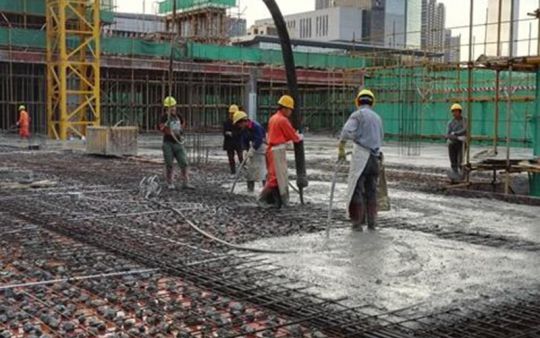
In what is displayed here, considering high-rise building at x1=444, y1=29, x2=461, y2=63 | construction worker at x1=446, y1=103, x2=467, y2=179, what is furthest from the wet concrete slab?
high-rise building at x1=444, y1=29, x2=461, y2=63

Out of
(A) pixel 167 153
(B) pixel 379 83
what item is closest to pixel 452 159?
(A) pixel 167 153

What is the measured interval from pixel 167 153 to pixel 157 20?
1770 inches

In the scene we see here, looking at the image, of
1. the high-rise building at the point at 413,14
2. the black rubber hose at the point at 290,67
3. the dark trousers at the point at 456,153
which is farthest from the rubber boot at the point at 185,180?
the high-rise building at the point at 413,14

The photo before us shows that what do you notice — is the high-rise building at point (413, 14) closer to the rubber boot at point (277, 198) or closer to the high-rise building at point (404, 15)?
the high-rise building at point (404, 15)

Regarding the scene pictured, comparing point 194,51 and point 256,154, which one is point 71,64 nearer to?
point 194,51

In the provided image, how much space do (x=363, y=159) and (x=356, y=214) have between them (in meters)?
0.70

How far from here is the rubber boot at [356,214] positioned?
8.74m

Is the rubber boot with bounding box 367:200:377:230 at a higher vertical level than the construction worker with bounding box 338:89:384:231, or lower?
lower

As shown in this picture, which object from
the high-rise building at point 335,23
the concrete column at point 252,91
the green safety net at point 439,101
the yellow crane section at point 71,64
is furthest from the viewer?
the high-rise building at point 335,23

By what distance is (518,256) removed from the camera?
752cm

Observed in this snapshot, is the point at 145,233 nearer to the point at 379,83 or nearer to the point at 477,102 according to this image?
the point at 477,102

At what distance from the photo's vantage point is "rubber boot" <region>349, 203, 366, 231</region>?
8742mm

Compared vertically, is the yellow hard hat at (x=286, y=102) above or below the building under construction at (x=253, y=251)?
above

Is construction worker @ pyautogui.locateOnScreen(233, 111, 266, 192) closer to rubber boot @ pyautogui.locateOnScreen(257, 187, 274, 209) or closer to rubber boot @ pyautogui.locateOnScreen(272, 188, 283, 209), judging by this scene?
rubber boot @ pyautogui.locateOnScreen(257, 187, 274, 209)
